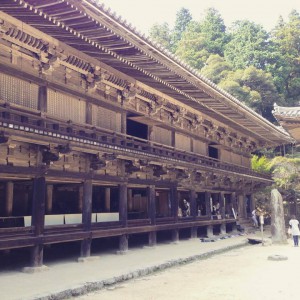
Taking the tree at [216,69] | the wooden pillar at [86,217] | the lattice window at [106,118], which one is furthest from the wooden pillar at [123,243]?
the tree at [216,69]

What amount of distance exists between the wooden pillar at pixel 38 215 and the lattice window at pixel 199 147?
37.0 ft

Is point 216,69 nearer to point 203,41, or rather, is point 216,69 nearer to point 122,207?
point 203,41

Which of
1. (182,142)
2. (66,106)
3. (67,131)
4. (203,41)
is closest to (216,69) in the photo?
(203,41)

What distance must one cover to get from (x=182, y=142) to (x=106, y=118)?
6.37 metres

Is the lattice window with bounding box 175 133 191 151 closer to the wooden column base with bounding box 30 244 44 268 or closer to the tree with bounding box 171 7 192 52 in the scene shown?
the wooden column base with bounding box 30 244 44 268

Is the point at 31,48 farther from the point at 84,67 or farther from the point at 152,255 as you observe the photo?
the point at 152,255

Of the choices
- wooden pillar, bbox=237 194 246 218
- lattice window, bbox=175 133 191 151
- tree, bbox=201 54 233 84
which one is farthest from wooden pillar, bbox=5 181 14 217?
tree, bbox=201 54 233 84

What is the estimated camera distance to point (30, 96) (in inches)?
409

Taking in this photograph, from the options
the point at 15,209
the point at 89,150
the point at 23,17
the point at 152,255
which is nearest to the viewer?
the point at 23,17

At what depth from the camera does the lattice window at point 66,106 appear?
36.4 feet

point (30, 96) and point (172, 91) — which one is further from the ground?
point (172, 91)

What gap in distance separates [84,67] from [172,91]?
5040mm

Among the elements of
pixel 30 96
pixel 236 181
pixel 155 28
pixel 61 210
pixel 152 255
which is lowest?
pixel 152 255

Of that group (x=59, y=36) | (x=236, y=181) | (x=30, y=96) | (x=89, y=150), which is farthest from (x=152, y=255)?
(x=236, y=181)
